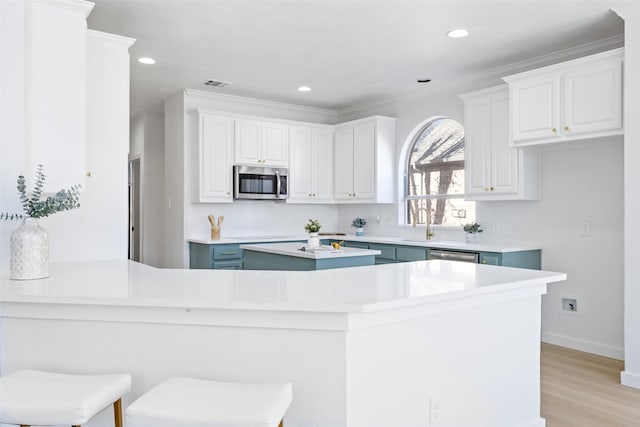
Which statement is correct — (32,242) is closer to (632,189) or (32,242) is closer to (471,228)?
(632,189)

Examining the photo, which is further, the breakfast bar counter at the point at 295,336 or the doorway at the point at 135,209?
the doorway at the point at 135,209

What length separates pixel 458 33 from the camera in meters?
3.74

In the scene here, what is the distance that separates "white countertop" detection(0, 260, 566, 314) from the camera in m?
1.72

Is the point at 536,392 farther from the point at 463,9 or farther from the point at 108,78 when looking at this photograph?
the point at 108,78

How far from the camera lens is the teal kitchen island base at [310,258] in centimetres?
382

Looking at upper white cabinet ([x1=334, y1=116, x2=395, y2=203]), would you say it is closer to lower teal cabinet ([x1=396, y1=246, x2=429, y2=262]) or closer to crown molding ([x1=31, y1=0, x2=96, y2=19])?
lower teal cabinet ([x1=396, y1=246, x2=429, y2=262])

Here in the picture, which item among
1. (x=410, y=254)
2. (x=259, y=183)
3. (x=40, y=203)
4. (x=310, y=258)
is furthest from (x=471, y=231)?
(x=40, y=203)

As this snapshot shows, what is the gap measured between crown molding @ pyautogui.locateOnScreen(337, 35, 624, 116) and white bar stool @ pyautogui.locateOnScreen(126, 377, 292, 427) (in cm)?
381

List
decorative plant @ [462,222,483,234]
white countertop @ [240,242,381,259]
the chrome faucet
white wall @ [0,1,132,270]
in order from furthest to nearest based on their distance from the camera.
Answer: the chrome faucet, decorative plant @ [462,222,483,234], white countertop @ [240,242,381,259], white wall @ [0,1,132,270]

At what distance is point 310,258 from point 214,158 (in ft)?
7.03

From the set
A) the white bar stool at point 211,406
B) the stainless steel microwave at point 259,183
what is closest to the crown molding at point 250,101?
the stainless steel microwave at point 259,183

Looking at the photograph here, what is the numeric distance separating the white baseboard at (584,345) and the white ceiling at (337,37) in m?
2.47

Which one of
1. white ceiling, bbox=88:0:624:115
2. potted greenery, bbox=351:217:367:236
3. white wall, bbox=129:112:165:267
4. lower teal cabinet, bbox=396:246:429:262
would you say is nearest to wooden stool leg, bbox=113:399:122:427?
white ceiling, bbox=88:0:624:115

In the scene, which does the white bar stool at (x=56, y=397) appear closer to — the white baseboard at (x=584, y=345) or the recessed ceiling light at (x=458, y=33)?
the recessed ceiling light at (x=458, y=33)
